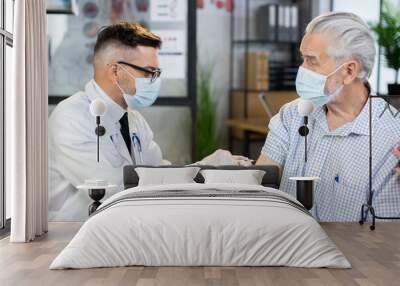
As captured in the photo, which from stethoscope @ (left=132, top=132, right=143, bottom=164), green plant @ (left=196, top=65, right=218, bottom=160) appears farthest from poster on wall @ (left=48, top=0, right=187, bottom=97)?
stethoscope @ (left=132, top=132, right=143, bottom=164)

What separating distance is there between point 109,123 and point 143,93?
43 cm

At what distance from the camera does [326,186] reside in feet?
23.2

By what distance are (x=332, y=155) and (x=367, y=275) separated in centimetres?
251

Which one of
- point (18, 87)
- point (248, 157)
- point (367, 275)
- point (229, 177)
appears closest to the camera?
point (367, 275)

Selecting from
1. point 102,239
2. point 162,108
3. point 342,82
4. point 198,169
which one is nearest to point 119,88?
point 162,108

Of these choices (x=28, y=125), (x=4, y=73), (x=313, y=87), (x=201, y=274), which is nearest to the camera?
(x=201, y=274)

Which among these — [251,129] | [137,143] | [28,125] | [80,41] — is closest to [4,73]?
[28,125]

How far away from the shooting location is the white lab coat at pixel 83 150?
7.23 meters

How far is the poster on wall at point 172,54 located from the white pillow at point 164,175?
3.21ft

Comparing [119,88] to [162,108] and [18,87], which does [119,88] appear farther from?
[18,87]

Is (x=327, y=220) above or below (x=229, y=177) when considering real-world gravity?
below

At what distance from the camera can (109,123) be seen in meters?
7.24

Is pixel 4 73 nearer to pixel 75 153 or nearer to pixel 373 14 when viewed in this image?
pixel 75 153

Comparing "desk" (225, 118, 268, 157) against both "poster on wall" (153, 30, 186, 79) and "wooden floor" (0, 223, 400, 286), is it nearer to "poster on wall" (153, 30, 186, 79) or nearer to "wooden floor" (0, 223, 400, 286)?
"poster on wall" (153, 30, 186, 79)
